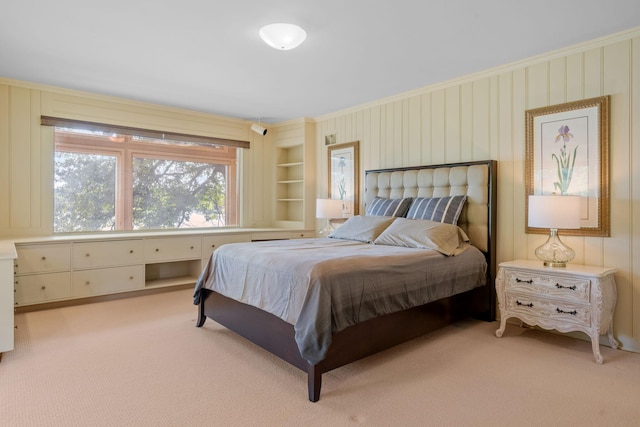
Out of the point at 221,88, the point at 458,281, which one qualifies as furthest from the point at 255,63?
the point at 458,281

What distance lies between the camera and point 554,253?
2.83 meters

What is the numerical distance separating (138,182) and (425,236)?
11.8ft

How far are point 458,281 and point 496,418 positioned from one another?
1.28 metres

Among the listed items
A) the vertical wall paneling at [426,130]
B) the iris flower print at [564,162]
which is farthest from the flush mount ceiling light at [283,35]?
the iris flower print at [564,162]

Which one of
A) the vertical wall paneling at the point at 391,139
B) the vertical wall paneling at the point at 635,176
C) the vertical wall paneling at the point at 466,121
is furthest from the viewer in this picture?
the vertical wall paneling at the point at 391,139

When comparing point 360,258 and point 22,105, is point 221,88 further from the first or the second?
point 360,258

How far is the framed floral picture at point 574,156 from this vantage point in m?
2.81

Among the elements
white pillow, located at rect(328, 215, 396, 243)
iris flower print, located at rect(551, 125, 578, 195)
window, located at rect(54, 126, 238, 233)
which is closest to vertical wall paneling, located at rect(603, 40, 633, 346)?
iris flower print, located at rect(551, 125, 578, 195)

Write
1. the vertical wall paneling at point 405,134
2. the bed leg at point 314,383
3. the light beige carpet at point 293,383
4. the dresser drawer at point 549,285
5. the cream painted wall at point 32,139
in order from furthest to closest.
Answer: the vertical wall paneling at point 405,134 → the cream painted wall at point 32,139 → the dresser drawer at point 549,285 → the bed leg at point 314,383 → the light beige carpet at point 293,383

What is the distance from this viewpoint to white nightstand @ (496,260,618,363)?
249 cm

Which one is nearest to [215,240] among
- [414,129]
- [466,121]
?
[414,129]

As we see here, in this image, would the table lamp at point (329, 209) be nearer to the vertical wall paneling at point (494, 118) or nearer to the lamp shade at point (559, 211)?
the vertical wall paneling at point (494, 118)

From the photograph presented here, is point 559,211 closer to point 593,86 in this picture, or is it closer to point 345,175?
point 593,86

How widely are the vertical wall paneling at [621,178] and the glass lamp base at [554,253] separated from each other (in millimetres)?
311
